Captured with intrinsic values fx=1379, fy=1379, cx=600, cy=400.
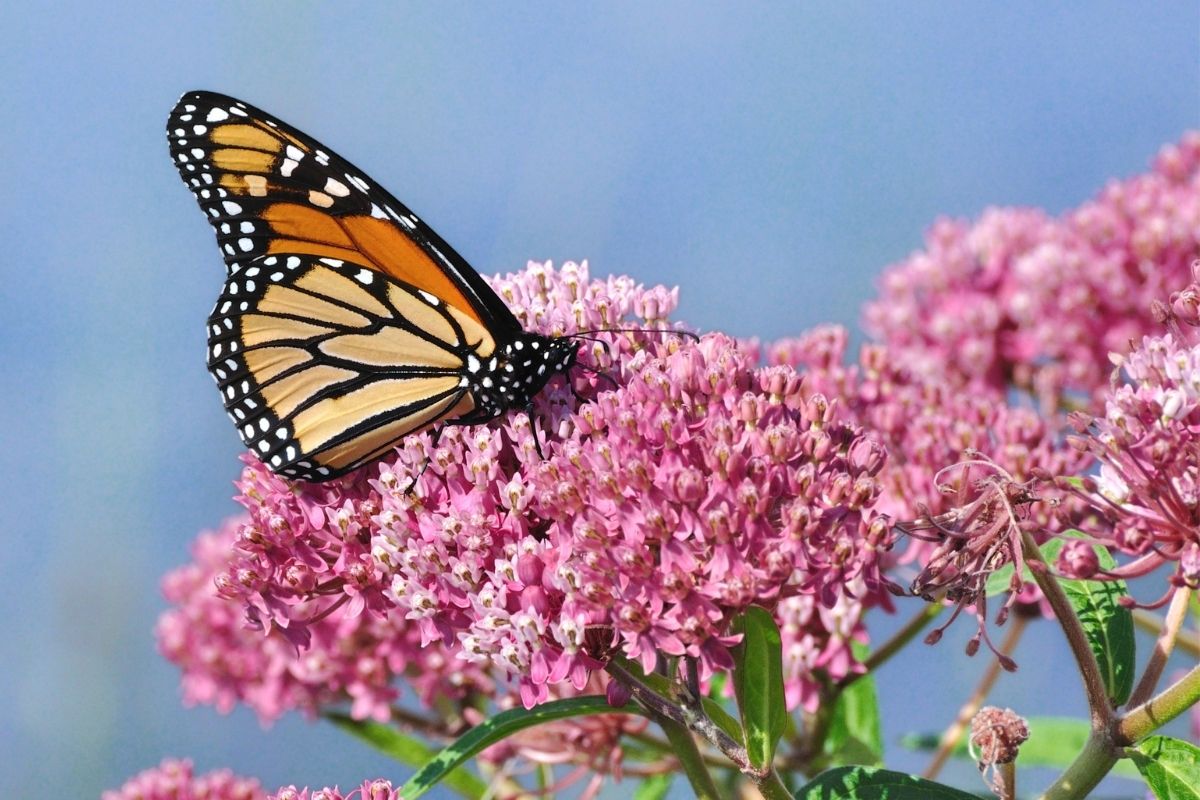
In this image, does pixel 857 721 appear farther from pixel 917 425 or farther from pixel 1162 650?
pixel 1162 650

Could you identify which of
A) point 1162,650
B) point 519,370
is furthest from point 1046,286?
point 519,370

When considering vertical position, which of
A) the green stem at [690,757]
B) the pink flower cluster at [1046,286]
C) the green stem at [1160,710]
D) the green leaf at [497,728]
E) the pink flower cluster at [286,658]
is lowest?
the green stem at [1160,710]

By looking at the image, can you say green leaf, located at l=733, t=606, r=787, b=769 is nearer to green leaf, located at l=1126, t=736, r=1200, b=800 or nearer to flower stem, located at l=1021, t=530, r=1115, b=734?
flower stem, located at l=1021, t=530, r=1115, b=734

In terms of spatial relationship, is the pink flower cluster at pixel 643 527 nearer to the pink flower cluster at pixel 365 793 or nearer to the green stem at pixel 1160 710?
the pink flower cluster at pixel 365 793

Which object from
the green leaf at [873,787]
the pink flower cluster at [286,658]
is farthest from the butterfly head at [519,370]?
the green leaf at [873,787]

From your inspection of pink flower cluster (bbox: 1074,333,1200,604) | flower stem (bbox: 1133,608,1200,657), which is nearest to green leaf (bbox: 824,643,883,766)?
flower stem (bbox: 1133,608,1200,657)
